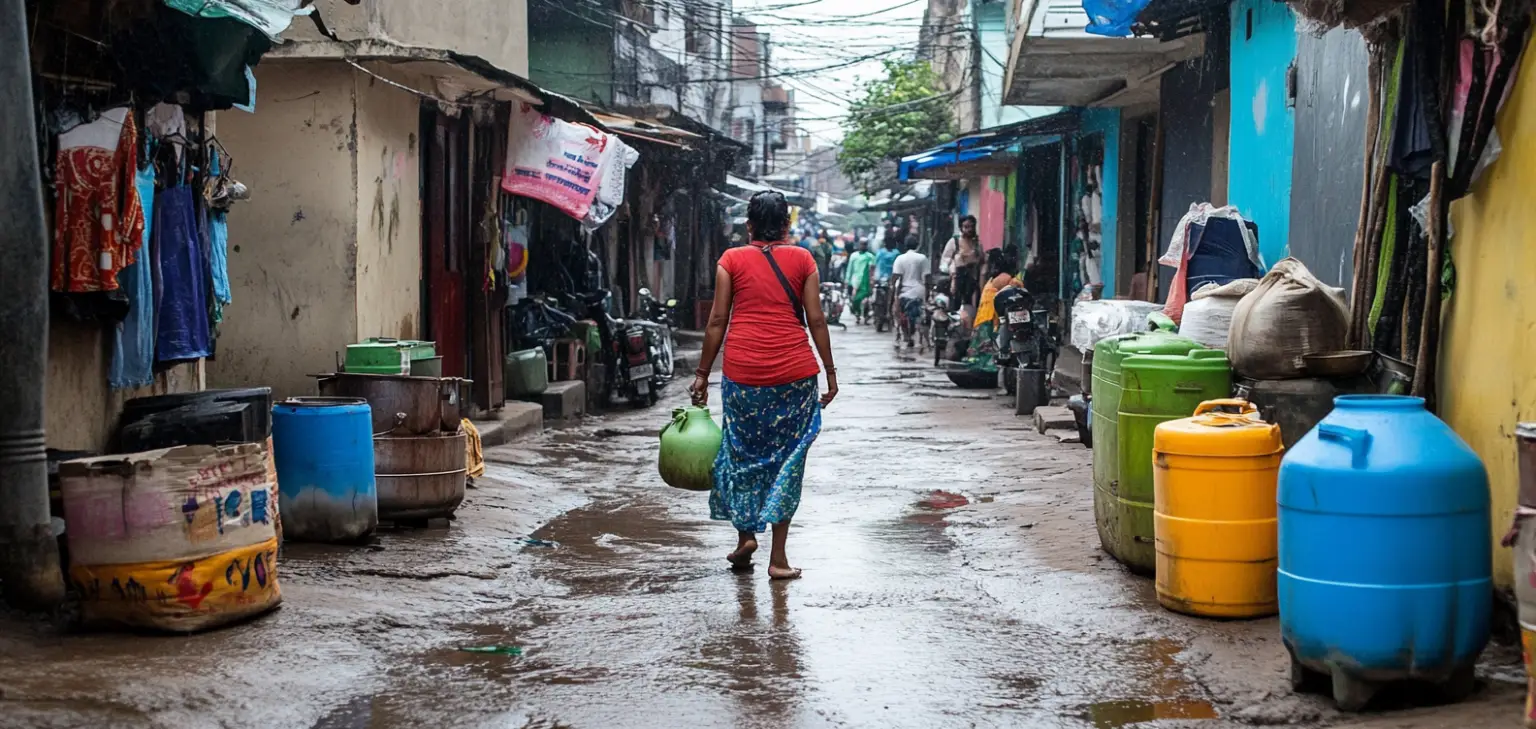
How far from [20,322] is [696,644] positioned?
8.59 feet

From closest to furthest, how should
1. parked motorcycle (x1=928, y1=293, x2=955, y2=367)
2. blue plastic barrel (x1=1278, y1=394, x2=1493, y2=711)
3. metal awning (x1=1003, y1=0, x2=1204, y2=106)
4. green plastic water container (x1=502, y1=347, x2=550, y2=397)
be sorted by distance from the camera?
1. blue plastic barrel (x1=1278, y1=394, x2=1493, y2=711)
2. metal awning (x1=1003, y1=0, x2=1204, y2=106)
3. green plastic water container (x1=502, y1=347, x2=550, y2=397)
4. parked motorcycle (x1=928, y1=293, x2=955, y2=367)

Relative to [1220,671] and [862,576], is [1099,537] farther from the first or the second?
[1220,671]

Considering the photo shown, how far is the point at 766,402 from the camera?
6.79 m

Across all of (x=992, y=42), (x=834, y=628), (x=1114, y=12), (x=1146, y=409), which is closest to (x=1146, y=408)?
(x=1146, y=409)

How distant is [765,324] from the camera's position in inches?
267

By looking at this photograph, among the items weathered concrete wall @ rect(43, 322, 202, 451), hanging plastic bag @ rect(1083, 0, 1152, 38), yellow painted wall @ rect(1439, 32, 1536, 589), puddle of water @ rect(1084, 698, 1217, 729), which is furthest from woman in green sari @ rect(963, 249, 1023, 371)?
puddle of water @ rect(1084, 698, 1217, 729)

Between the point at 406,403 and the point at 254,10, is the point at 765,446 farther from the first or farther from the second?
the point at 254,10

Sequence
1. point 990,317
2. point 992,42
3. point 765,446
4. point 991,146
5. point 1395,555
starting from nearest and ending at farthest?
point 1395,555
point 765,446
point 990,317
point 991,146
point 992,42

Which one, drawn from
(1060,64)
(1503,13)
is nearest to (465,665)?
(1503,13)

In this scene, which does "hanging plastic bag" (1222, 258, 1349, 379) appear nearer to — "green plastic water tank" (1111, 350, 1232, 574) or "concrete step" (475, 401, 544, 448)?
"green plastic water tank" (1111, 350, 1232, 574)

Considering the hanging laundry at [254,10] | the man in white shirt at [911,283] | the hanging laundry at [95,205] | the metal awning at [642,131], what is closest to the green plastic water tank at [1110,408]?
the hanging laundry at [254,10]

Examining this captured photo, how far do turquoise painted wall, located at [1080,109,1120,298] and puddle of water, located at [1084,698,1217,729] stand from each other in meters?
11.3

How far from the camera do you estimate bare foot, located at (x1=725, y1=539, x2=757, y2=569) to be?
22.7 feet

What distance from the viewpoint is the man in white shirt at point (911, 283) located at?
82.9 feet
